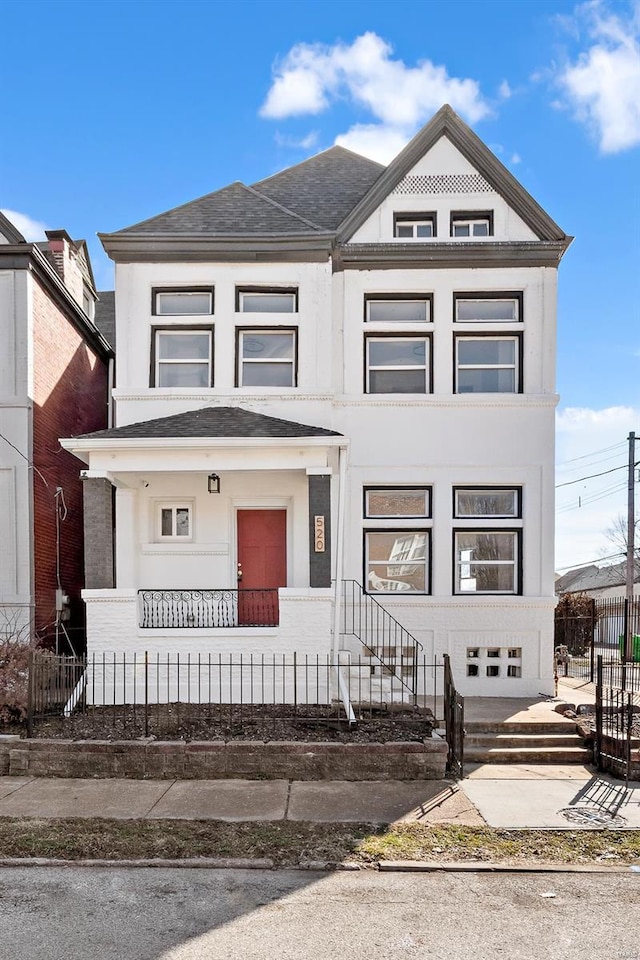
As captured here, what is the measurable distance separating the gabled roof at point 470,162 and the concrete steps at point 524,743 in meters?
8.71

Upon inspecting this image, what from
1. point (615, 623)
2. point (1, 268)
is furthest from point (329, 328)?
point (615, 623)

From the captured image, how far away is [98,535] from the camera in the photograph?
11086 millimetres

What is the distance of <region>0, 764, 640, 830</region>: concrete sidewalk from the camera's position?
6.85 metres

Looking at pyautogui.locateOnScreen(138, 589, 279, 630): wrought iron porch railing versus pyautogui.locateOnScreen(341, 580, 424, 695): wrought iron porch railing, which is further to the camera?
pyautogui.locateOnScreen(341, 580, 424, 695): wrought iron porch railing

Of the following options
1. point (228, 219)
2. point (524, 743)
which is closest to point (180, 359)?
point (228, 219)

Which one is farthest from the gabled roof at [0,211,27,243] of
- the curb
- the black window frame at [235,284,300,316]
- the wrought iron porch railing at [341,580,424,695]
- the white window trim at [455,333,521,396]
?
the curb

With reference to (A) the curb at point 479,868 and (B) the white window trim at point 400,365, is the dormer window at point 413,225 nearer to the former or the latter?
(B) the white window trim at point 400,365

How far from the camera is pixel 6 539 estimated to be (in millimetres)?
12523

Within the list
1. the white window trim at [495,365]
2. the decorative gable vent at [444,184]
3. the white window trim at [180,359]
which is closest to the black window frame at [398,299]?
the white window trim at [495,365]

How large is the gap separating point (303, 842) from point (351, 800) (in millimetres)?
1279

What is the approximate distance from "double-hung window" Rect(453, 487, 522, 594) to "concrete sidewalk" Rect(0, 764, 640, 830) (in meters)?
4.63

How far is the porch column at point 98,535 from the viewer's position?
11.0 meters

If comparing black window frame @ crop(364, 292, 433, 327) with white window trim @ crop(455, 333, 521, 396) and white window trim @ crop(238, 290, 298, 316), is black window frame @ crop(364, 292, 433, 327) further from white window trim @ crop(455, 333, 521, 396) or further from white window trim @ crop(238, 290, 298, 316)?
white window trim @ crop(238, 290, 298, 316)

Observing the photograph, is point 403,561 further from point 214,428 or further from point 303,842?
point 303,842
